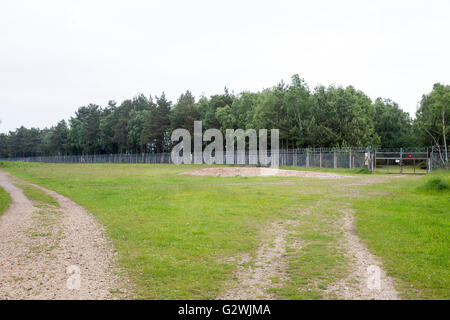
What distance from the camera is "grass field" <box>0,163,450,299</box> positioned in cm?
632

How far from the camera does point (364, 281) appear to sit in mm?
6348

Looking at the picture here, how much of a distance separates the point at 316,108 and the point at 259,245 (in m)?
56.5

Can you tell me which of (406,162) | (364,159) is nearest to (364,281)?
(364,159)

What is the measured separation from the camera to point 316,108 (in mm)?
62594

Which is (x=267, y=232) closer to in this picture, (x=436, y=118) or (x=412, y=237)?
(x=412, y=237)

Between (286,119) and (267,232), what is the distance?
55691 mm

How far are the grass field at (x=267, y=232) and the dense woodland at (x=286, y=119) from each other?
43.8 m

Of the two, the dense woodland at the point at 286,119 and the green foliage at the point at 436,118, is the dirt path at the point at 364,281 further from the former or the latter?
the green foliage at the point at 436,118

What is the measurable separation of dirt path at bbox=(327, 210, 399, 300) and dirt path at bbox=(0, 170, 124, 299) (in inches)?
139

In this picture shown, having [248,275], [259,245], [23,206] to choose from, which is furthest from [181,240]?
[23,206]

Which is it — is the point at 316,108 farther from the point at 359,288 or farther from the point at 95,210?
the point at 359,288

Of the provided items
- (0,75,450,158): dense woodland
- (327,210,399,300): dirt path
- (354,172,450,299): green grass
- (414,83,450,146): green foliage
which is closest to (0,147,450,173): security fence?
(0,75,450,158): dense woodland

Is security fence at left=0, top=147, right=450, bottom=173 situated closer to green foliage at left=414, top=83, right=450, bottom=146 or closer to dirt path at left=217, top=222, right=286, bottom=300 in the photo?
green foliage at left=414, top=83, right=450, bottom=146

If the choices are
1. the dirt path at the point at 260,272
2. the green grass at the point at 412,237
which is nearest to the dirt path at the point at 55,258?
the dirt path at the point at 260,272
